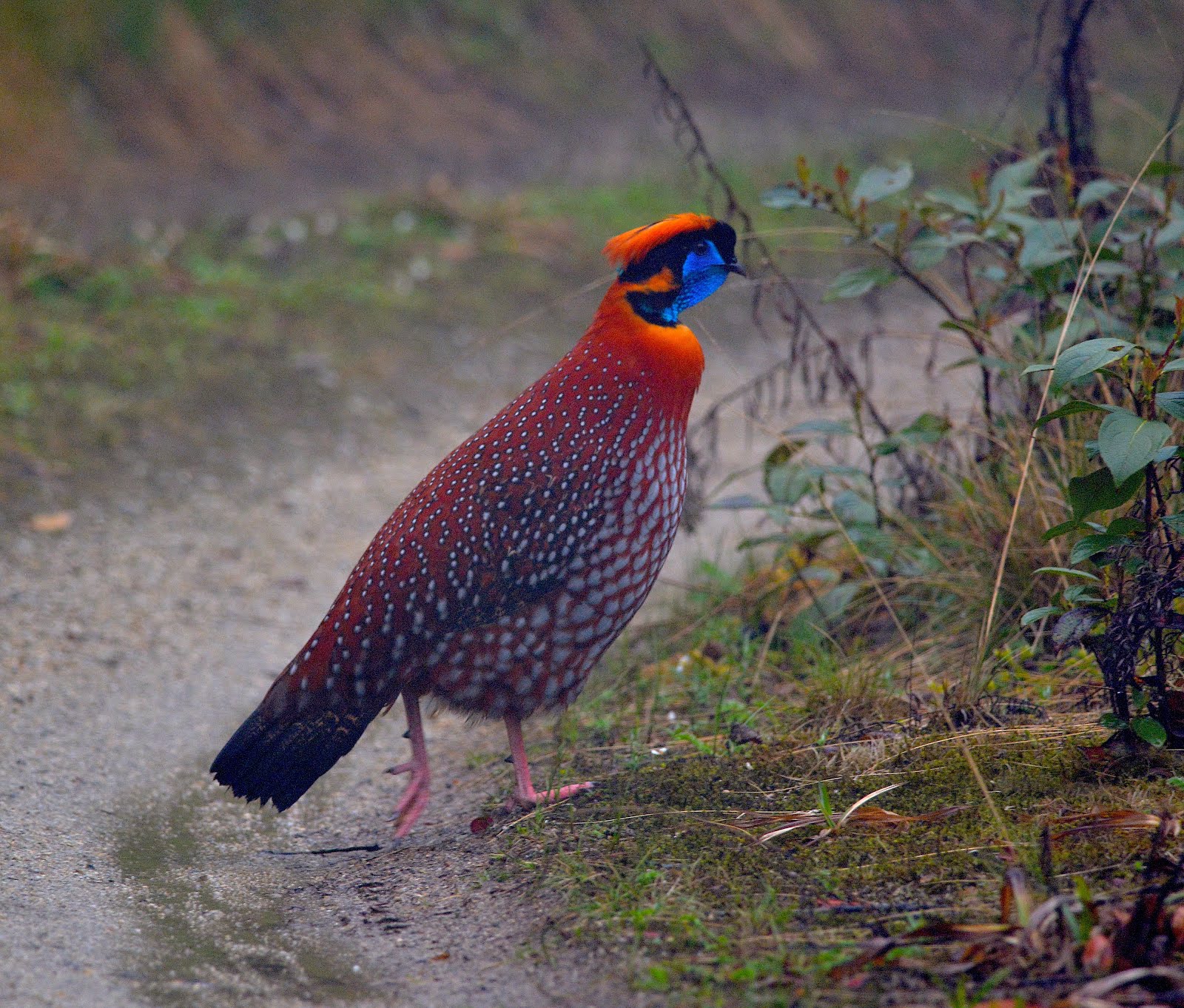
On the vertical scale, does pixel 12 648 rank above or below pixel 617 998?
above

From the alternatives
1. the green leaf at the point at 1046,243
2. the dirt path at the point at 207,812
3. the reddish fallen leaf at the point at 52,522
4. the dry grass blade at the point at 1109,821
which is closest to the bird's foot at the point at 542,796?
the dirt path at the point at 207,812

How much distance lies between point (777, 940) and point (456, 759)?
167 cm

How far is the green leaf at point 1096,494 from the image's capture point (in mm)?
2438

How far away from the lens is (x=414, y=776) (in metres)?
3.06

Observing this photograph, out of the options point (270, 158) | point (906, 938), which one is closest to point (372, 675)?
point (906, 938)

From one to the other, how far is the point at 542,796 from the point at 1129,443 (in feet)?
4.88

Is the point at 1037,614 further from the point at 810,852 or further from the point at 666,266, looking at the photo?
the point at 666,266

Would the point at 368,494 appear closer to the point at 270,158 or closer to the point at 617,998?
the point at 617,998

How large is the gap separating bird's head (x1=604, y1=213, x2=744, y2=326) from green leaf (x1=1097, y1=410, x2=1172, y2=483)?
1.05 metres

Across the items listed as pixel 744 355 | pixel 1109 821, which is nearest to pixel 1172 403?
pixel 1109 821

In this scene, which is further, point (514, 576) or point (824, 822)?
point (514, 576)

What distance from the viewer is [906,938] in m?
2.09

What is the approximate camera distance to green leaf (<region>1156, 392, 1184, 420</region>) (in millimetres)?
2371

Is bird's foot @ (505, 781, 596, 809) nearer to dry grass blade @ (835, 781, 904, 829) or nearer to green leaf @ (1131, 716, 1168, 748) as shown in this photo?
dry grass blade @ (835, 781, 904, 829)
